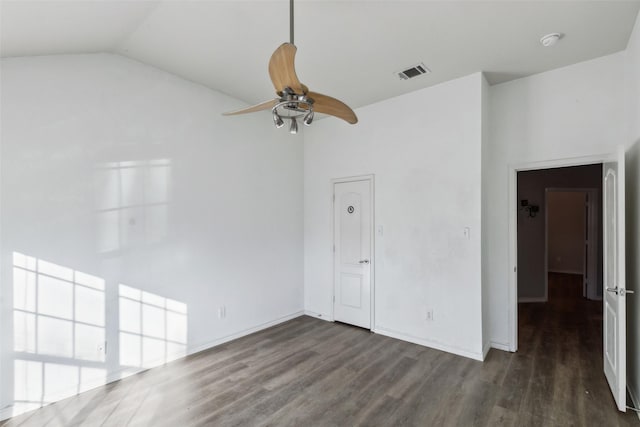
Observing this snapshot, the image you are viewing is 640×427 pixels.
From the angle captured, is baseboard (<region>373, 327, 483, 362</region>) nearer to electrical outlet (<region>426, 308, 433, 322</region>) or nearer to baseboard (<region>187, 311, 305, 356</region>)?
electrical outlet (<region>426, 308, 433, 322</region>)

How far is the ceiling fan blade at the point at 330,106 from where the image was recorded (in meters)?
2.11

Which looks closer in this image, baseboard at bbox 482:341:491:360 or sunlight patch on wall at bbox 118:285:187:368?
sunlight patch on wall at bbox 118:285:187:368

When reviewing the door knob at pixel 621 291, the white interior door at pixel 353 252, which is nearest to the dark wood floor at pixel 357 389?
the white interior door at pixel 353 252

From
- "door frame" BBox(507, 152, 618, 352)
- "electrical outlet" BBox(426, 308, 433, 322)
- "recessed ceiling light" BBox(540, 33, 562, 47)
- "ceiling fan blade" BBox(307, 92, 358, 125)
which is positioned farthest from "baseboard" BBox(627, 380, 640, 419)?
"ceiling fan blade" BBox(307, 92, 358, 125)

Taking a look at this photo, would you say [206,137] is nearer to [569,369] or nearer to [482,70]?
[482,70]

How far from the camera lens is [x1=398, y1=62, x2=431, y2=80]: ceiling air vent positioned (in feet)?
10.4

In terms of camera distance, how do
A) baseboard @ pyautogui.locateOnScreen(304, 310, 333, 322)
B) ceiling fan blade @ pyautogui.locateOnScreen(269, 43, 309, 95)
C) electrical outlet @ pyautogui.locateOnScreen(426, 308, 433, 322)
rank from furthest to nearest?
baseboard @ pyautogui.locateOnScreen(304, 310, 333, 322) → electrical outlet @ pyautogui.locateOnScreen(426, 308, 433, 322) → ceiling fan blade @ pyautogui.locateOnScreen(269, 43, 309, 95)

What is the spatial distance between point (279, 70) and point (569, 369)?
3.76m

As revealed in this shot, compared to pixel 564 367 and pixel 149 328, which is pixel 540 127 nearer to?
pixel 564 367

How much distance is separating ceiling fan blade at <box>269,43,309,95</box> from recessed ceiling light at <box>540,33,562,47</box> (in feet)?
7.35

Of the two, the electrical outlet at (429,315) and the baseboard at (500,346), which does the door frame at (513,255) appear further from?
the electrical outlet at (429,315)

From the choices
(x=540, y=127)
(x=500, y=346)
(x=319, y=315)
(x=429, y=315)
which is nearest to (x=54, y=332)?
(x=319, y=315)

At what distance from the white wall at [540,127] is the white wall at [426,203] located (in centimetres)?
34

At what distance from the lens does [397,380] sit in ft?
9.39
